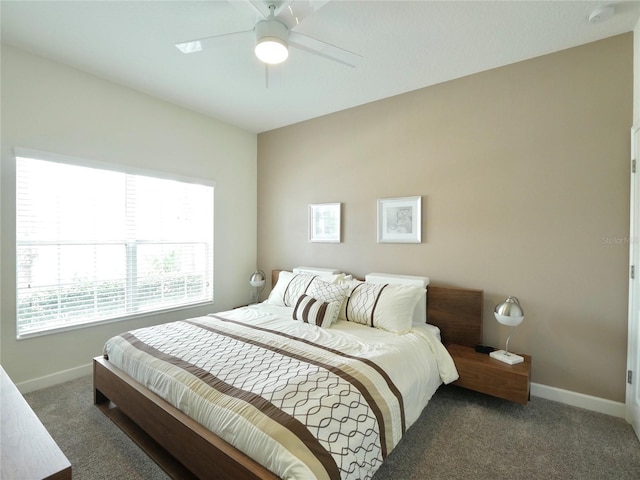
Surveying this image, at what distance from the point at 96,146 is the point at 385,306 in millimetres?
3101

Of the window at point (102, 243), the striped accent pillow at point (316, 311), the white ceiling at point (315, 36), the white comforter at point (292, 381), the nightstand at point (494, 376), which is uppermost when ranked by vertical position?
the white ceiling at point (315, 36)

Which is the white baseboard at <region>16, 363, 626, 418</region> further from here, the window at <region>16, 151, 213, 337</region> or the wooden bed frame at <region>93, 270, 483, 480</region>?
the wooden bed frame at <region>93, 270, 483, 480</region>

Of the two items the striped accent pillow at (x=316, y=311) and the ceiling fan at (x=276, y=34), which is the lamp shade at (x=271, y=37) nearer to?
the ceiling fan at (x=276, y=34)

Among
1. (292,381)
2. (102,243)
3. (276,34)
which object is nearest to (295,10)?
(276,34)

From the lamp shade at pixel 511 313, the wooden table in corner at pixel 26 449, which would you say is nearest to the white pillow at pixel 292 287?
the lamp shade at pixel 511 313

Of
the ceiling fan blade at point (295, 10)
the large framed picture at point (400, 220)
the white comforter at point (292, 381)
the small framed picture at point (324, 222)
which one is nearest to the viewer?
the white comforter at point (292, 381)

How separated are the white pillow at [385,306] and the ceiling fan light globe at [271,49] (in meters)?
1.97

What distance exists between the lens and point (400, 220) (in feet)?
10.3

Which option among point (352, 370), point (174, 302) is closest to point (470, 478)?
point (352, 370)

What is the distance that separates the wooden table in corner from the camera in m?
0.84

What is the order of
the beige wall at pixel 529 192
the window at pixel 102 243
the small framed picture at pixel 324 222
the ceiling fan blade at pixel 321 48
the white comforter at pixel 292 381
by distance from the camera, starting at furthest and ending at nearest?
the small framed picture at pixel 324 222, the window at pixel 102 243, the beige wall at pixel 529 192, the ceiling fan blade at pixel 321 48, the white comforter at pixel 292 381

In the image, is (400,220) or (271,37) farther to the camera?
(400,220)

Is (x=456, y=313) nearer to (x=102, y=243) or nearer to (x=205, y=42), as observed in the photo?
(x=205, y=42)

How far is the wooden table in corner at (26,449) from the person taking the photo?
84 cm
